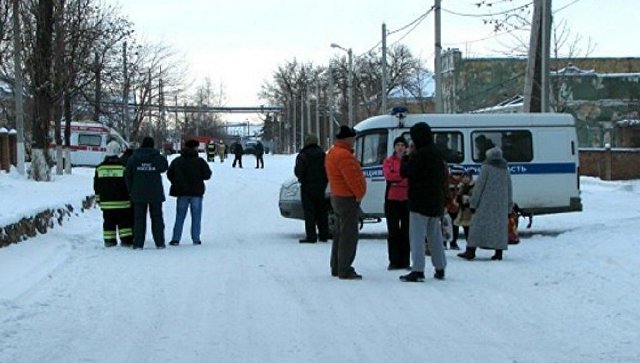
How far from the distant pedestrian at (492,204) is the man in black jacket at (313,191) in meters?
3.66

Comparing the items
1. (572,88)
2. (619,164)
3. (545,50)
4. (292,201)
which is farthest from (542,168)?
(572,88)

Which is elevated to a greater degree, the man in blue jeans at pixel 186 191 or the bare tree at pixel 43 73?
the bare tree at pixel 43 73

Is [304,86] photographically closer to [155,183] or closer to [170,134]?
[170,134]

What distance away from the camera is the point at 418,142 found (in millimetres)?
11273

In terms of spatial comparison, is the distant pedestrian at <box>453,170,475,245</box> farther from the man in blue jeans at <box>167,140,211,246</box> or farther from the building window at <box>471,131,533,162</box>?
the man in blue jeans at <box>167,140,211,246</box>

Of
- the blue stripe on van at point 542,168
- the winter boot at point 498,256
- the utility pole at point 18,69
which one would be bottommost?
the winter boot at point 498,256

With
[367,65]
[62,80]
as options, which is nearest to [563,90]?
[367,65]

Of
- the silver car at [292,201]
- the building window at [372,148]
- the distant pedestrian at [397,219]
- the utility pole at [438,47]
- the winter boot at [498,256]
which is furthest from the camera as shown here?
the utility pole at [438,47]

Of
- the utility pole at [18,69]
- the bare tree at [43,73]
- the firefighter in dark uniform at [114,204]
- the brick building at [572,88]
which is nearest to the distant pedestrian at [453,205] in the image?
the firefighter in dark uniform at [114,204]

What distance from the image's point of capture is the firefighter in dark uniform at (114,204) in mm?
15539

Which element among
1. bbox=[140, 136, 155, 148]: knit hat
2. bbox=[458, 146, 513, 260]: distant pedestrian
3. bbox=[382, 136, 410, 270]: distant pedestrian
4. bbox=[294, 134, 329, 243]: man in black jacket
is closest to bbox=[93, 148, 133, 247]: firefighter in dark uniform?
bbox=[140, 136, 155, 148]: knit hat

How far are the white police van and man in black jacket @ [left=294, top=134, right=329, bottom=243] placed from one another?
132cm

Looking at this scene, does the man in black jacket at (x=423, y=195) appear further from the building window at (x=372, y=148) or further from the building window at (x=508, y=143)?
the building window at (x=508, y=143)

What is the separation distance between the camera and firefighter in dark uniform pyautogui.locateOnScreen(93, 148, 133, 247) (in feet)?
51.0
